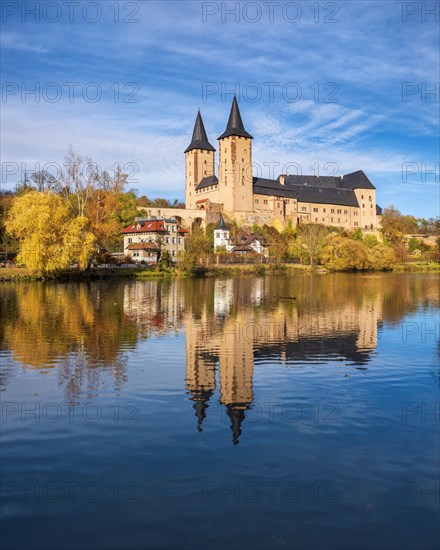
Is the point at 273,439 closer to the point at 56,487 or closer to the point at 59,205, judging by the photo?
the point at 56,487

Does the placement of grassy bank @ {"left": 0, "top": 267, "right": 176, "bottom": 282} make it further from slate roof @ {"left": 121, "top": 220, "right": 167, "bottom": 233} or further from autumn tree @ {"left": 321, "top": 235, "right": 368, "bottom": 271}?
autumn tree @ {"left": 321, "top": 235, "right": 368, "bottom": 271}

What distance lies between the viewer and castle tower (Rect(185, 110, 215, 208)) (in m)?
114

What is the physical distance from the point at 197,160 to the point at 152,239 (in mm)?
43362

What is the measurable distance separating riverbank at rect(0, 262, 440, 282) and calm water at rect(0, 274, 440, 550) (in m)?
31.5

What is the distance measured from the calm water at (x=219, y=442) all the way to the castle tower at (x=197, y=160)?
10015 centimetres

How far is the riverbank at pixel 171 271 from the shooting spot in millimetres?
47062

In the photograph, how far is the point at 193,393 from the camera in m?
10.9

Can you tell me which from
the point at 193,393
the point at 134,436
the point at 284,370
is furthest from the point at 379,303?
the point at 134,436

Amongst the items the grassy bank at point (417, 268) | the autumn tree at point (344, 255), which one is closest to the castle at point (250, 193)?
the autumn tree at point (344, 255)

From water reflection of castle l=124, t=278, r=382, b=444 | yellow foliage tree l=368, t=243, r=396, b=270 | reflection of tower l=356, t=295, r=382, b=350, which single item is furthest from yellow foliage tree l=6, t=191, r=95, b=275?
yellow foliage tree l=368, t=243, r=396, b=270

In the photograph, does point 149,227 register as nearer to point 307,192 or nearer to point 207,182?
point 207,182

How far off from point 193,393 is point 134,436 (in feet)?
8.47

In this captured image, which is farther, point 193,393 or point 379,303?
point 379,303

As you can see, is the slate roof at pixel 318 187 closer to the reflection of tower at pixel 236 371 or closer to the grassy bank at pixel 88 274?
the grassy bank at pixel 88 274
